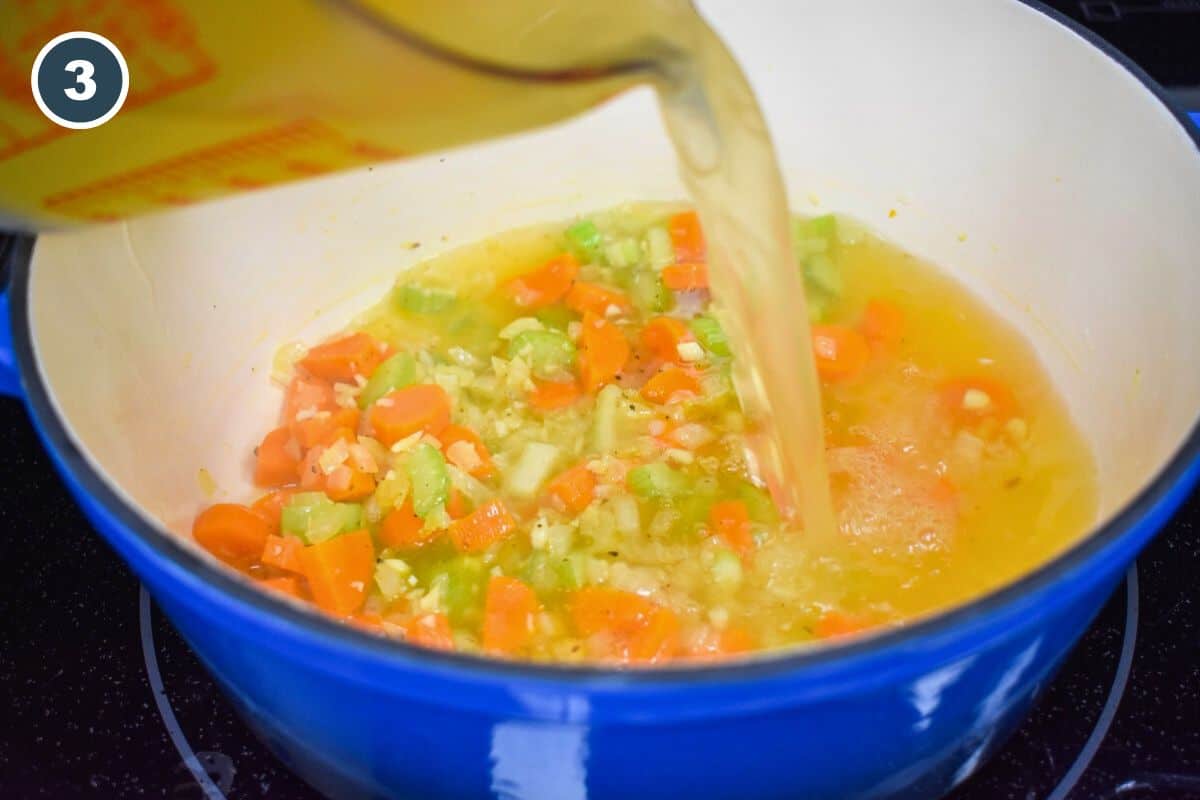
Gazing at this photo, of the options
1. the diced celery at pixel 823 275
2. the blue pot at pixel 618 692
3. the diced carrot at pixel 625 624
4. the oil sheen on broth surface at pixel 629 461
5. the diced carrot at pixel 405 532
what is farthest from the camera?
the diced celery at pixel 823 275

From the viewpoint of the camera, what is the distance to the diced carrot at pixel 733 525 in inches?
56.9

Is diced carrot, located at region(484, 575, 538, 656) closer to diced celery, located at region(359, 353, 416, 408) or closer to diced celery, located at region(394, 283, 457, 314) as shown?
diced celery, located at region(359, 353, 416, 408)

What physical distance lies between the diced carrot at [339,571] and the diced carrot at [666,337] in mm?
539

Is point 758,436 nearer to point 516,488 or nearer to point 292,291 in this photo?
point 516,488

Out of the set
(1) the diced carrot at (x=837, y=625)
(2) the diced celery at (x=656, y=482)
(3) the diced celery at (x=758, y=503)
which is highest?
(2) the diced celery at (x=656, y=482)

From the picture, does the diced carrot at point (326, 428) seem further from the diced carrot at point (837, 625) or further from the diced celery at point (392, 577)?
the diced carrot at point (837, 625)

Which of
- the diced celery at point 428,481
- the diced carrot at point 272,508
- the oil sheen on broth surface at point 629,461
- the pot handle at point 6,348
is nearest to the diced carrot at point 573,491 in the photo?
the oil sheen on broth surface at point 629,461

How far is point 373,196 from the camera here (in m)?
1.82

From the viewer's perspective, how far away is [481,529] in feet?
4.83

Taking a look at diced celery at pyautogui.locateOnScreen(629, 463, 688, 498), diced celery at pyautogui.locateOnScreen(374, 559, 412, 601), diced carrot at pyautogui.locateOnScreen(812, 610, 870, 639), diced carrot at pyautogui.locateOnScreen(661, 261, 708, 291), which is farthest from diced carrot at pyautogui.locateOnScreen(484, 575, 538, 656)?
diced carrot at pyautogui.locateOnScreen(661, 261, 708, 291)

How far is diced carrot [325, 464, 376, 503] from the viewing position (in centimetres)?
153

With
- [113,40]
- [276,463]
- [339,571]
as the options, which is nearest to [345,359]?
[276,463]

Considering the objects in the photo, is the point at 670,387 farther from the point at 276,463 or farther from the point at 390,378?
the point at 276,463

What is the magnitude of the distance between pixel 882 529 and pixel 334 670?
836 mm
